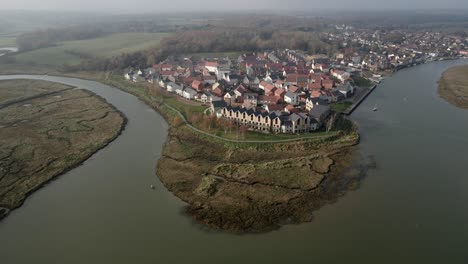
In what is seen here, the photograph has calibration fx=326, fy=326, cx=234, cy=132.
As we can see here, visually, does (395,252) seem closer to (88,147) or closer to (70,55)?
(88,147)

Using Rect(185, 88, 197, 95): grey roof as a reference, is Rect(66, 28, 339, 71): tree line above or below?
above

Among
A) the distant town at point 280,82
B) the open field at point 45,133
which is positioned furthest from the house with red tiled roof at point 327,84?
the open field at point 45,133

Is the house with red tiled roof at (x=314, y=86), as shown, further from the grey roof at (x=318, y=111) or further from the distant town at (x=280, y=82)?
the grey roof at (x=318, y=111)

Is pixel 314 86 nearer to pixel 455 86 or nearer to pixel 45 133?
pixel 455 86

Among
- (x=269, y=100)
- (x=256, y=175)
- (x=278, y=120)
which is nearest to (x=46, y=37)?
(x=269, y=100)

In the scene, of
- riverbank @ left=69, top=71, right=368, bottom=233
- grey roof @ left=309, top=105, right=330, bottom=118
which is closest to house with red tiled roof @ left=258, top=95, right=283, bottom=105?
grey roof @ left=309, top=105, right=330, bottom=118

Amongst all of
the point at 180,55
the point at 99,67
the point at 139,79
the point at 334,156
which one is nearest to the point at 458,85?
the point at 334,156

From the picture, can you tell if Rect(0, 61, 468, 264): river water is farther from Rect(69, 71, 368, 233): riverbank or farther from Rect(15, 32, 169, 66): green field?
Rect(15, 32, 169, 66): green field
